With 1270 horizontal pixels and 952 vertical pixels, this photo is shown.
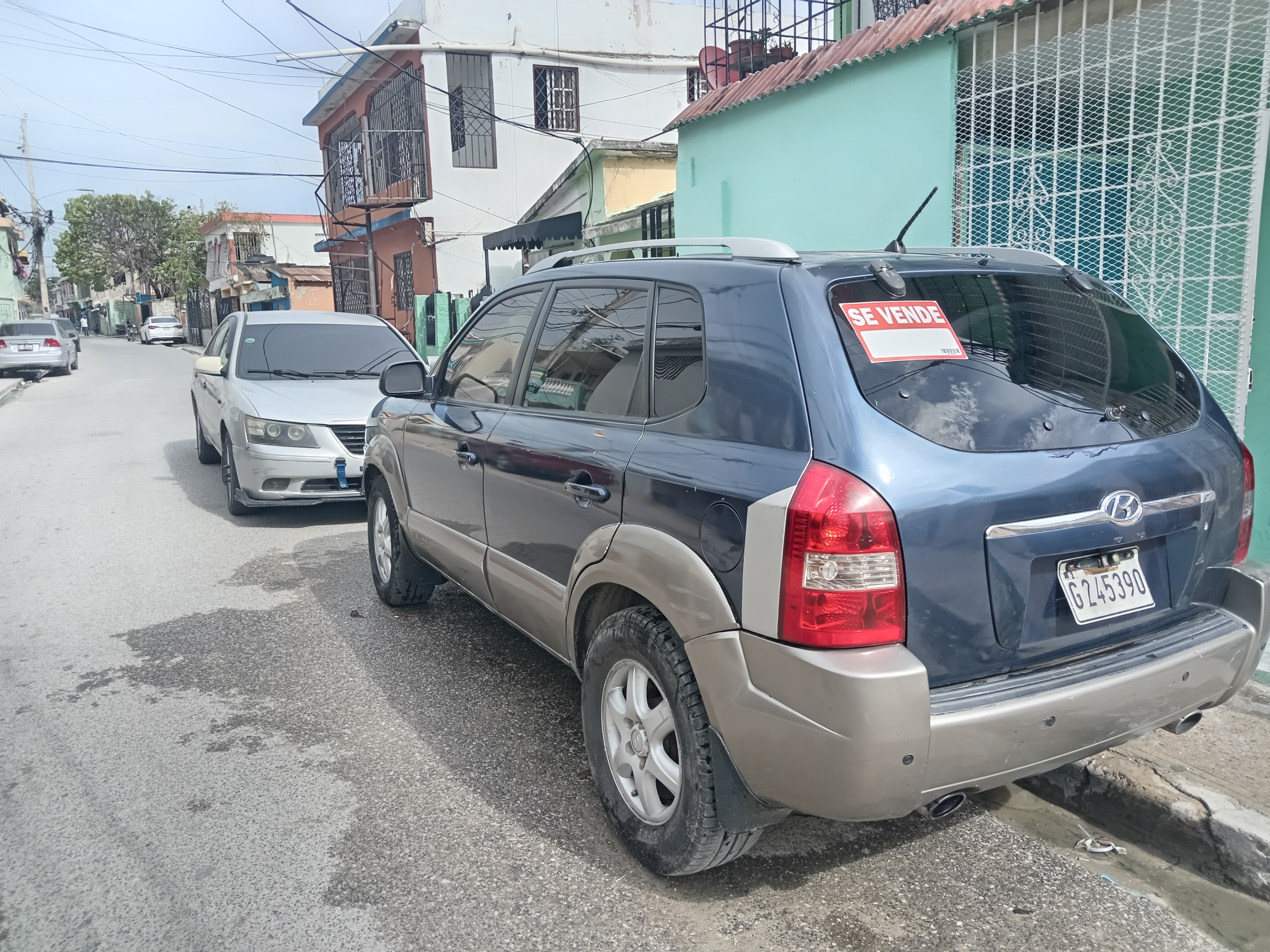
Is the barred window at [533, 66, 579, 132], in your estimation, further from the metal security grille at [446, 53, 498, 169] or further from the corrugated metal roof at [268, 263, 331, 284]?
the corrugated metal roof at [268, 263, 331, 284]

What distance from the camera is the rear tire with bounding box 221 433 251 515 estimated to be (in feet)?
25.2

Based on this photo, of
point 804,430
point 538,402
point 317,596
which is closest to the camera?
point 804,430

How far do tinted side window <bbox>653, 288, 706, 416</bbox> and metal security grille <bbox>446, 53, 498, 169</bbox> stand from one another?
21.3m

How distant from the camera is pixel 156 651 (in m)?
4.92

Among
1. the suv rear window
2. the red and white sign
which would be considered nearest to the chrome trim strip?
the suv rear window

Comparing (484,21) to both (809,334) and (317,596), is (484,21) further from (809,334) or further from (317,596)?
(809,334)

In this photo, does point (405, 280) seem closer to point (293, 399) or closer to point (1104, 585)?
point (293, 399)

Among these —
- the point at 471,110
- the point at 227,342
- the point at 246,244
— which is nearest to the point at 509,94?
the point at 471,110

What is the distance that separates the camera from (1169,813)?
3059 millimetres

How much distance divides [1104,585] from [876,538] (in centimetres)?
72

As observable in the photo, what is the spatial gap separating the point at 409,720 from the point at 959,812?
2.15 meters

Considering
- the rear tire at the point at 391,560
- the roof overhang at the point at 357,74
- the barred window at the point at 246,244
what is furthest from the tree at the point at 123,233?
the rear tire at the point at 391,560

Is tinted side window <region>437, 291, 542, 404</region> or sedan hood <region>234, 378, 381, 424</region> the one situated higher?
tinted side window <region>437, 291, 542, 404</region>

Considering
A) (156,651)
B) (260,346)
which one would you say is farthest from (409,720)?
(260,346)
